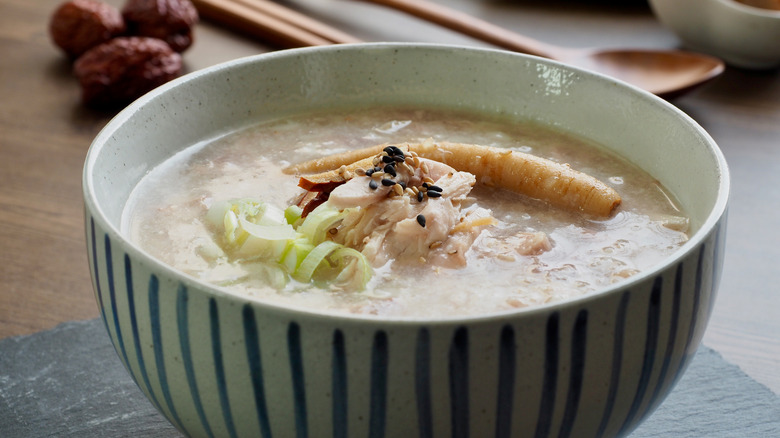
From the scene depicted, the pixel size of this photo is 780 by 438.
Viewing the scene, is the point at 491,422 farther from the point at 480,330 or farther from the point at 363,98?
the point at 363,98

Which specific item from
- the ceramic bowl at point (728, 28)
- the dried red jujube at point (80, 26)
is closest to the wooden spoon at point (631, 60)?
the ceramic bowl at point (728, 28)

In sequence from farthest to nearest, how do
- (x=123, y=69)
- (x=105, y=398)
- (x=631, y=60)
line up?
(x=631, y=60) → (x=123, y=69) → (x=105, y=398)

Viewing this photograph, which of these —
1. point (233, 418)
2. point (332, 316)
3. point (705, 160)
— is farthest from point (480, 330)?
point (705, 160)

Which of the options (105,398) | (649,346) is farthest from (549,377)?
(105,398)

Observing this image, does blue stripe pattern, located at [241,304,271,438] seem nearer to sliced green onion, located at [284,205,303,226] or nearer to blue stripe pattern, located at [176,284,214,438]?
blue stripe pattern, located at [176,284,214,438]

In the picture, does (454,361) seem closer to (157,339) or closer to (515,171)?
(157,339)

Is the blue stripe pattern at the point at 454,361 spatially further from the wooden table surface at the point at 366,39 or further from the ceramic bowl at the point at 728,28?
the ceramic bowl at the point at 728,28
